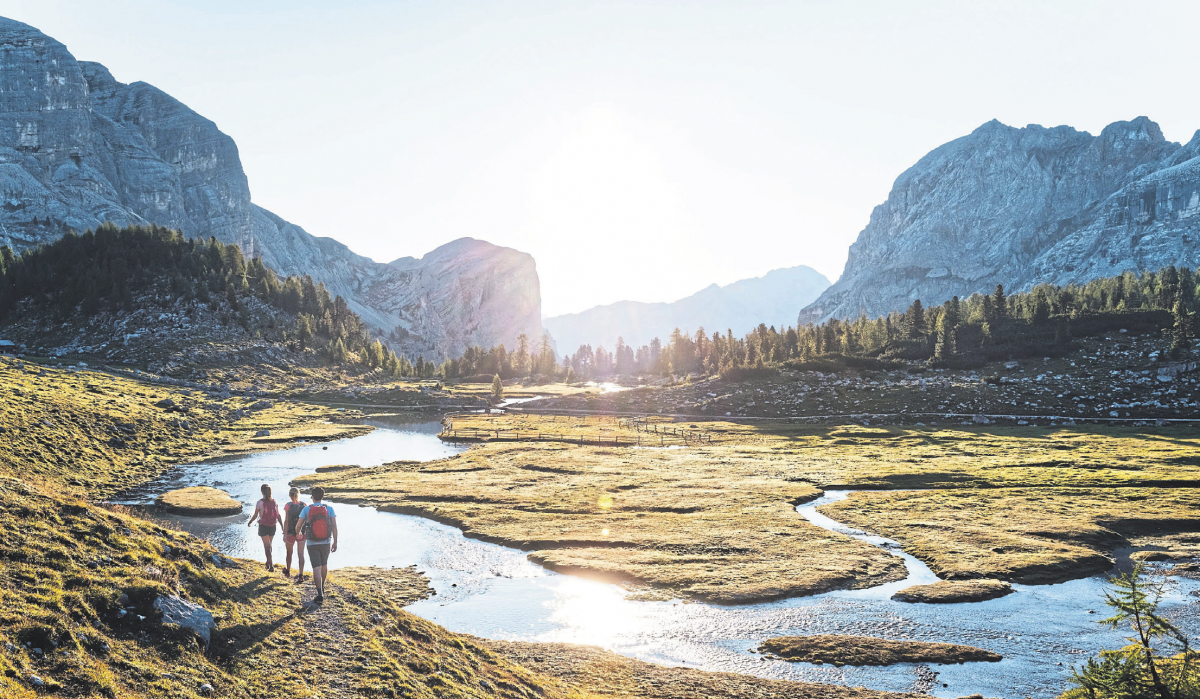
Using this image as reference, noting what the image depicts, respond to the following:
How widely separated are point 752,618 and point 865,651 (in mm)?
6451

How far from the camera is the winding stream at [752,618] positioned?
28.2 m

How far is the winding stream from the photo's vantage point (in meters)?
28.2

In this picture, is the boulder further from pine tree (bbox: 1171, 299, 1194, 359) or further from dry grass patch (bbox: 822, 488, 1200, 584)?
pine tree (bbox: 1171, 299, 1194, 359)

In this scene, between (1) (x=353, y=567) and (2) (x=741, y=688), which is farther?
(1) (x=353, y=567)

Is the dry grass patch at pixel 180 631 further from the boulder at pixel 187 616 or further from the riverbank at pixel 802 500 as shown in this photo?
the riverbank at pixel 802 500

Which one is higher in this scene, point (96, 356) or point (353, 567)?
point (96, 356)

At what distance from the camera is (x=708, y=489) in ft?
228

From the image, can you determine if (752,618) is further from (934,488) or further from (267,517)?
(934,488)

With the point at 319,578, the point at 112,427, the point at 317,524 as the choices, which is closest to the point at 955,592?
the point at 319,578

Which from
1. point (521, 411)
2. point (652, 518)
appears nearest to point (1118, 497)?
point (652, 518)

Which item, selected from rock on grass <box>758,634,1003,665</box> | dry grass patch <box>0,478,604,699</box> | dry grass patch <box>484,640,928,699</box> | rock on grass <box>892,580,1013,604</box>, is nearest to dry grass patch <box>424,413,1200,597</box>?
rock on grass <box>892,580,1013,604</box>

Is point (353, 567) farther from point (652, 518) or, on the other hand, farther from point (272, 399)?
point (272, 399)

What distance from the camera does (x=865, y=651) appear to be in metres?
30.0

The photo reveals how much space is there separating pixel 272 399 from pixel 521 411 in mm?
64383
